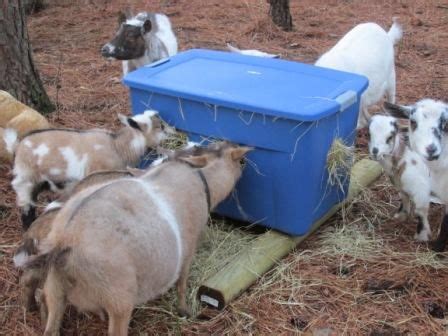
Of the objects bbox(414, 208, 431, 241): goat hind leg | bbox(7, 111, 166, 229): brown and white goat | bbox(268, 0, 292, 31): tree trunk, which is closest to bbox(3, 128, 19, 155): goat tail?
bbox(7, 111, 166, 229): brown and white goat

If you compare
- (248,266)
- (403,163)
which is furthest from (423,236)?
(248,266)

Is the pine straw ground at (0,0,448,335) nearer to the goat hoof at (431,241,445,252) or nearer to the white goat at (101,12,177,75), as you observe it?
the goat hoof at (431,241,445,252)

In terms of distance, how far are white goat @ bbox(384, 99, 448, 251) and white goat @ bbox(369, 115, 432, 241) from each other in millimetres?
85

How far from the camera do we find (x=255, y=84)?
13.3 ft

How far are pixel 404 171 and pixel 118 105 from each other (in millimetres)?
3248

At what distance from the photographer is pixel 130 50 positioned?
631 centimetres

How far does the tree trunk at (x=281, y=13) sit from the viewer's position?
9.13 metres

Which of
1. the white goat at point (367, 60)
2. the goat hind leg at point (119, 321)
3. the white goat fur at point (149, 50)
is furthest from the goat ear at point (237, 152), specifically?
the white goat fur at point (149, 50)

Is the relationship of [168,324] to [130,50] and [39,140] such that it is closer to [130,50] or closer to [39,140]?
[39,140]

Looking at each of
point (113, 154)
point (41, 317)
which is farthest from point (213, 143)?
point (41, 317)

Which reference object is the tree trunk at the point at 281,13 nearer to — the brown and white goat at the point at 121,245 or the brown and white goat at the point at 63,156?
the brown and white goat at the point at 63,156

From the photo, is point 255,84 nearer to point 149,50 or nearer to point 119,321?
point 119,321

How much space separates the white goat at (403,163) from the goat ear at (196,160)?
1.25 meters

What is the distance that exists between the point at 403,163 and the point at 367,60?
6.28ft
